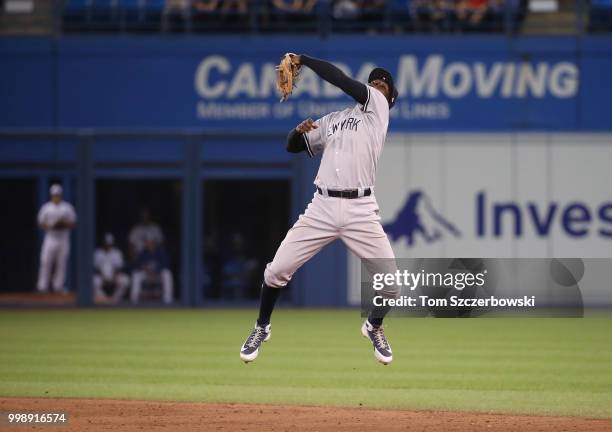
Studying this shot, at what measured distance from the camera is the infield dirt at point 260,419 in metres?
7.67

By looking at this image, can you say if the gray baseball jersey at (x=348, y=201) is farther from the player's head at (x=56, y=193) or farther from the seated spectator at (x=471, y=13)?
the seated spectator at (x=471, y=13)

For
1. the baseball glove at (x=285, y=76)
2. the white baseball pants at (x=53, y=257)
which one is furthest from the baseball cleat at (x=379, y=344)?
the white baseball pants at (x=53, y=257)

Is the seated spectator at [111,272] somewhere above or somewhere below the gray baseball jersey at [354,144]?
below

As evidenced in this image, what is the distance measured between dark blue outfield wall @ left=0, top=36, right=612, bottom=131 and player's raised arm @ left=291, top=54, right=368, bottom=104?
11449 millimetres

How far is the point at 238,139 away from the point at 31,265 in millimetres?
4343

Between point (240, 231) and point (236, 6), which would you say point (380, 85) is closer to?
point (240, 231)

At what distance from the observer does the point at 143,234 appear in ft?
63.5

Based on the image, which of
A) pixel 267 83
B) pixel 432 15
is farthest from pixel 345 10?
pixel 267 83

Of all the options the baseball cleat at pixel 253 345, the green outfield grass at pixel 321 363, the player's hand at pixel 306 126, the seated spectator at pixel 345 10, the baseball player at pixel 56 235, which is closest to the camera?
the player's hand at pixel 306 126

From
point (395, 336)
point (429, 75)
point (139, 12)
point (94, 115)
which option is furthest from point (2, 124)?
point (395, 336)

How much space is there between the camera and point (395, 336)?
1414cm

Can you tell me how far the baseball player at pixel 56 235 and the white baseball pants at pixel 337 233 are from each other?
35.9 ft

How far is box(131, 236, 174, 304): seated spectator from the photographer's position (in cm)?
1903

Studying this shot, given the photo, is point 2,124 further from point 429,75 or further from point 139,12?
point 429,75
